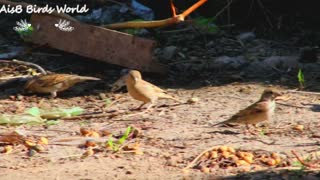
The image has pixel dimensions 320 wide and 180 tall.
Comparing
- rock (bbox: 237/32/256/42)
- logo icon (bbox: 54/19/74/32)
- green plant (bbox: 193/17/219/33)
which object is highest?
green plant (bbox: 193/17/219/33)

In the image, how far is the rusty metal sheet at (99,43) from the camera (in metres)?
10.2

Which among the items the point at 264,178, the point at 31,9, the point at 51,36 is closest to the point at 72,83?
the point at 51,36

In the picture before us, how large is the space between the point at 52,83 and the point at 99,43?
97 cm

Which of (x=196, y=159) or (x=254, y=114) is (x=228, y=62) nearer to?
(x=254, y=114)

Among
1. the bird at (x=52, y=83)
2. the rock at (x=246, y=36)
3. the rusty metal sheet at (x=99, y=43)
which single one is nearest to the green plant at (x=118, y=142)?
the bird at (x=52, y=83)

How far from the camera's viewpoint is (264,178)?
20.6 ft

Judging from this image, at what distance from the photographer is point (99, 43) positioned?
34.0 feet

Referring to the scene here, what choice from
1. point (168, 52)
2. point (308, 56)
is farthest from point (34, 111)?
point (308, 56)

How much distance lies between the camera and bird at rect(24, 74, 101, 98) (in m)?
9.70

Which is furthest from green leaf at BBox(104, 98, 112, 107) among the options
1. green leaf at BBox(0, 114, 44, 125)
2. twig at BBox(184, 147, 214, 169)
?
twig at BBox(184, 147, 214, 169)

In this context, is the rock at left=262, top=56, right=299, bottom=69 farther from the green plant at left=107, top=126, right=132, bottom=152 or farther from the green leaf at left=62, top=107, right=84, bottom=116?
the green plant at left=107, top=126, right=132, bottom=152

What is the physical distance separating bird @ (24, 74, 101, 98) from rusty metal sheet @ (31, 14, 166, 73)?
23.4 inches

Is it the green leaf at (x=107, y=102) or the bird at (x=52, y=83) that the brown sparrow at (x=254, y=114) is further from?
the bird at (x=52, y=83)

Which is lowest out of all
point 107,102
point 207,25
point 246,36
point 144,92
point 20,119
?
point 20,119
